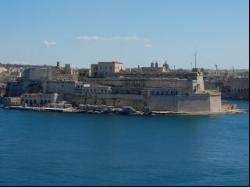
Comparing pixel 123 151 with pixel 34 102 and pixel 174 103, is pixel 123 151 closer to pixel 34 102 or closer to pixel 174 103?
pixel 174 103

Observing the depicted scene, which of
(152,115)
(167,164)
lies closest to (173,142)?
(167,164)

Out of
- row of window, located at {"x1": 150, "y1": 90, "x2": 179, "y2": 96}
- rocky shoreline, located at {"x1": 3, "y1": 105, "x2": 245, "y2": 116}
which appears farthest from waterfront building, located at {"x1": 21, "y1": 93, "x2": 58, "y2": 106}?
row of window, located at {"x1": 150, "y1": 90, "x2": 179, "y2": 96}

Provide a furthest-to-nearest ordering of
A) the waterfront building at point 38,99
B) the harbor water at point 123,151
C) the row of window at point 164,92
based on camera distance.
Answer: the waterfront building at point 38,99 < the row of window at point 164,92 < the harbor water at point 123,151

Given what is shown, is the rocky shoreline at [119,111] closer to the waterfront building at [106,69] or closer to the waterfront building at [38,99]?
the waterfront building at [38,99]

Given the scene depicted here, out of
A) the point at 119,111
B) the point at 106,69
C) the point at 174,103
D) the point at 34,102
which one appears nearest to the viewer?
the point at 119,111

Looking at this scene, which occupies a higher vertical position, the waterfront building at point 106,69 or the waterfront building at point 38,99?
the waterfront building at point 106,69

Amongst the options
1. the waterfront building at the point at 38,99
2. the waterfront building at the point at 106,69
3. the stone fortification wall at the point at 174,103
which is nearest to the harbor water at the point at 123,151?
the stone fortification wall at the point at 174,103

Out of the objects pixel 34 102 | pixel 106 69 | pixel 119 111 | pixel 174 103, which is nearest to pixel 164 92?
pixel 174 103

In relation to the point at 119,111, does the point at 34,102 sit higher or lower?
higher

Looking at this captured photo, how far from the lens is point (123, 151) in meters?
11.5

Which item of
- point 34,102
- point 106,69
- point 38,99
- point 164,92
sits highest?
point 106,69

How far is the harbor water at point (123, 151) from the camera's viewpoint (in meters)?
8.77

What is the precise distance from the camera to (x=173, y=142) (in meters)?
12.9

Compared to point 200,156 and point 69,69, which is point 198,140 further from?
point 69,69
